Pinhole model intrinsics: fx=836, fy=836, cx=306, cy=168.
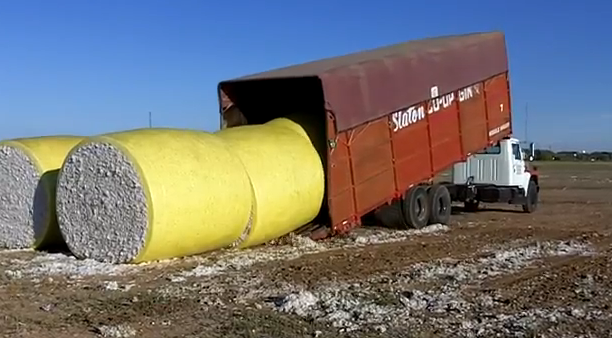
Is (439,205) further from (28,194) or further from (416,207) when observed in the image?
(28,194)

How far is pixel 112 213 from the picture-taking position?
40.5ft

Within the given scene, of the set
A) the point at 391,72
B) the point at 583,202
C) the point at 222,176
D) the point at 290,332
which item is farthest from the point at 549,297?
the point at 583,202

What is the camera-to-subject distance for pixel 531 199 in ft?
75.1

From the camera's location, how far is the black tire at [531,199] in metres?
22.6

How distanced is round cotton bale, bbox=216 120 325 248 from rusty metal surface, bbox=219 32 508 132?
915mm

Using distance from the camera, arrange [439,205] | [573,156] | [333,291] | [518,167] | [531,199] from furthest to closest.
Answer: [573,156] < [531,199] < [518,167] < [439,205] < [333,291]

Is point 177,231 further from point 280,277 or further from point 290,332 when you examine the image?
point 290,332

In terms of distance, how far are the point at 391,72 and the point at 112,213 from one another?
6769mm

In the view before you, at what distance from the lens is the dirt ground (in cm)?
841

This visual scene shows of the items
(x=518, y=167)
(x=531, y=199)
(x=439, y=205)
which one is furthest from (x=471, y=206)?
(x=439, y=205)

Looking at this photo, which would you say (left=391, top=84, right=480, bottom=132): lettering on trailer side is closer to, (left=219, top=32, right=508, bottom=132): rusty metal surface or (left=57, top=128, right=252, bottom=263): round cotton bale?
(left=219, top=32, right=508, bottom=132): rusty metal surface

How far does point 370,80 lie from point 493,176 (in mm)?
7262

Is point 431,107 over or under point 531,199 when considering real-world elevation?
over

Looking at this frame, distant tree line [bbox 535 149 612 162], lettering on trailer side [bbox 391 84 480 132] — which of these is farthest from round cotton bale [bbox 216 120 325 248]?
distant tree line [bbox 535 149 612 162]
